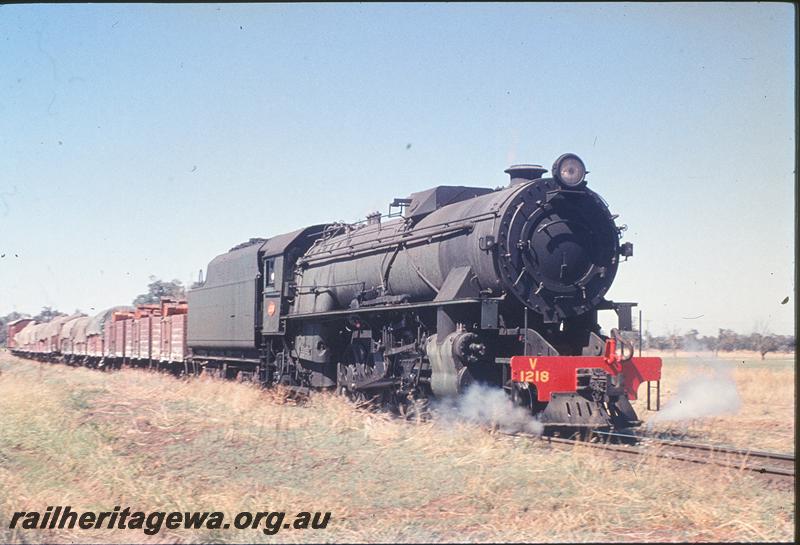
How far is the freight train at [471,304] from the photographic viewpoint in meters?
11.7

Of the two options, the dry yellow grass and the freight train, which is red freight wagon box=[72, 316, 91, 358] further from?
the dry yellow grass

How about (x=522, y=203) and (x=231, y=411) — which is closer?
(x=522, y=203)

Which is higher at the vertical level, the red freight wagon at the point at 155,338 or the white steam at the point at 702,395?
the red freight wagon at the point at 155,338

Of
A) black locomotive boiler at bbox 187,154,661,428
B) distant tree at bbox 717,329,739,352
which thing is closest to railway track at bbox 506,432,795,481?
black locomotive boiler at bbox 187,154,661,428

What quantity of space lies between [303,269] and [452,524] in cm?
1238

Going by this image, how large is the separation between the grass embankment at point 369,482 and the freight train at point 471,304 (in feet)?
3.58

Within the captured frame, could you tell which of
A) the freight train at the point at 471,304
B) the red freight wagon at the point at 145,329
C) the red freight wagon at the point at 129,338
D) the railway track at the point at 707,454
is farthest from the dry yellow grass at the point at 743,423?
the red freight wagon at the point at 129,338

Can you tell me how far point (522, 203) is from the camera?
1198 cm

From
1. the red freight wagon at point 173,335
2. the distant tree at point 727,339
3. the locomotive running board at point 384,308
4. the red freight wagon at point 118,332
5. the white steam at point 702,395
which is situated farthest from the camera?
Result: the distant tree at point 727,339

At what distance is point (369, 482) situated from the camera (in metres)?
8.47

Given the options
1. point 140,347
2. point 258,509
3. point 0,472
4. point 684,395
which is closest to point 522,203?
point 684,395

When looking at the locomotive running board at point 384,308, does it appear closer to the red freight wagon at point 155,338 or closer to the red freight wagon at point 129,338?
the red freight wagon at point 155,338

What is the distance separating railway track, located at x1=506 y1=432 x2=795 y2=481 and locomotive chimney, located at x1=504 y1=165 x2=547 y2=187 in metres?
3.97

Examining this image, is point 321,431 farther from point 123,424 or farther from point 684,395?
point 684,395
